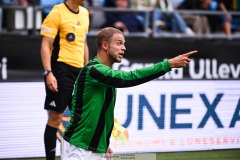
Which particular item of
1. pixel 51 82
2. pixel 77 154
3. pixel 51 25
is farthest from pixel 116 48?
pixel 51 25

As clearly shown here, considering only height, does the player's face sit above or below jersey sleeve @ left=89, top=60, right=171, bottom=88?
above

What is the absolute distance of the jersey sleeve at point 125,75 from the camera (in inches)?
186

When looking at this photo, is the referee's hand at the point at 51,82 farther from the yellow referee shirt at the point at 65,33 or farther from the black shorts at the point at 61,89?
the yellow referee shirt at the point at 65,33

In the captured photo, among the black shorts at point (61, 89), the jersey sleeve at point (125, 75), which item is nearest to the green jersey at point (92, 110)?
the jersey sleeve at point (125, 75)

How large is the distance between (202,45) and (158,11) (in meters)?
1.10

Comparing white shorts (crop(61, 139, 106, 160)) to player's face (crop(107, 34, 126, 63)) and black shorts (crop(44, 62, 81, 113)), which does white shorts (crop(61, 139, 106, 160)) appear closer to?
player's face (crop(107, 34, 126, 63))

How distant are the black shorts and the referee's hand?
22cm

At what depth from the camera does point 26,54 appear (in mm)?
7910

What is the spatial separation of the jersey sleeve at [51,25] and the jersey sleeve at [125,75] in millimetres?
1998

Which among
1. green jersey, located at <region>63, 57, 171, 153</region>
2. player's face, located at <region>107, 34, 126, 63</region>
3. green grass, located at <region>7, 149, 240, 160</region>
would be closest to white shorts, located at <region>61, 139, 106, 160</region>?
green jersey, located at <region>63, 57, 171, 153</region>

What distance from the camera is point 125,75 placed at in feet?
15.9

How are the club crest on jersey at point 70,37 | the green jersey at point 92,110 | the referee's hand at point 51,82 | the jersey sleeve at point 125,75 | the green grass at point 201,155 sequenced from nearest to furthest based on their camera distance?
the jersey sleeve at point 125,75 → the green jersey at point 92,110 → the referee's hand at point 51,82 → the club crest on jersey at point 70,37 → the green grass at point 201,155

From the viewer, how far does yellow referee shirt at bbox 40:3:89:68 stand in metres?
6.92

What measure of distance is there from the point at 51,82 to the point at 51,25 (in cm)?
63
